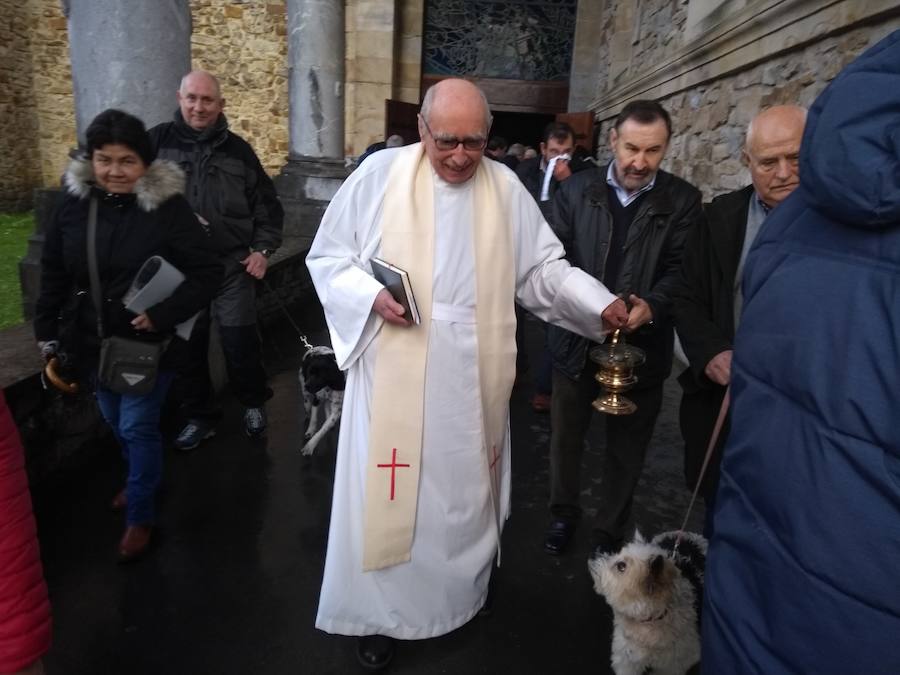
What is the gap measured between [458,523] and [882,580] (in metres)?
1.69

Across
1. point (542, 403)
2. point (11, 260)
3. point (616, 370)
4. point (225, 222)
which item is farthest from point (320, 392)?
point (11, 260)

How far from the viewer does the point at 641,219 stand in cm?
276

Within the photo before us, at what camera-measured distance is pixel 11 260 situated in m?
7.45

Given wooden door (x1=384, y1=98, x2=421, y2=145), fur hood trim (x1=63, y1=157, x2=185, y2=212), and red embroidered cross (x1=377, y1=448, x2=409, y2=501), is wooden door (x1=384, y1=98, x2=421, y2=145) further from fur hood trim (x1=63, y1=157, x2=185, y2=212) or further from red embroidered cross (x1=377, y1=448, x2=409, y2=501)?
red embroidered cross (x1=377, y1=448, x2=409, y2=501)

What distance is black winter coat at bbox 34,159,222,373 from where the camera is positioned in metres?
2.71

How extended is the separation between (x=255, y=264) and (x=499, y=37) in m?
8.55

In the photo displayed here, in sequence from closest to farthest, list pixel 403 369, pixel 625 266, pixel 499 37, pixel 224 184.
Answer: pixel 403 369 → pixel 625 266 → pixel 224 184 → pixel 499 37

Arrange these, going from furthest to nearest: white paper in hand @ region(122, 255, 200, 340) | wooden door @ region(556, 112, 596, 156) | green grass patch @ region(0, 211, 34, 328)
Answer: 1. wooden door @ region(556, 112, 596, 156)
2. green grass patch @ region(0, 211, 34, 328)
3. white paper in hand @ region(122, 255, 200, 340)

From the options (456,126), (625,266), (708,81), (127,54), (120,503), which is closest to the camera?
(456,126)

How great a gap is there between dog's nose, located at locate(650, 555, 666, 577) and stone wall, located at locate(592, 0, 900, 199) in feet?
10.1

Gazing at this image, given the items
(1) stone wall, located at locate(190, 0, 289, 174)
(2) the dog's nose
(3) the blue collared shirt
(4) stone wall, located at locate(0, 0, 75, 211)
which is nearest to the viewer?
(2) the dog's nose

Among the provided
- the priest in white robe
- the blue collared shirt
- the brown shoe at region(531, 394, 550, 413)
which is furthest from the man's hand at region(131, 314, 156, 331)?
the brown shoe at region(531, 394, 550, 413)

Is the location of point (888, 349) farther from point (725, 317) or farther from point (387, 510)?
point (387, 510)

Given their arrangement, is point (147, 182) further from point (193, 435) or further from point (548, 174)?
point (548, 174)
